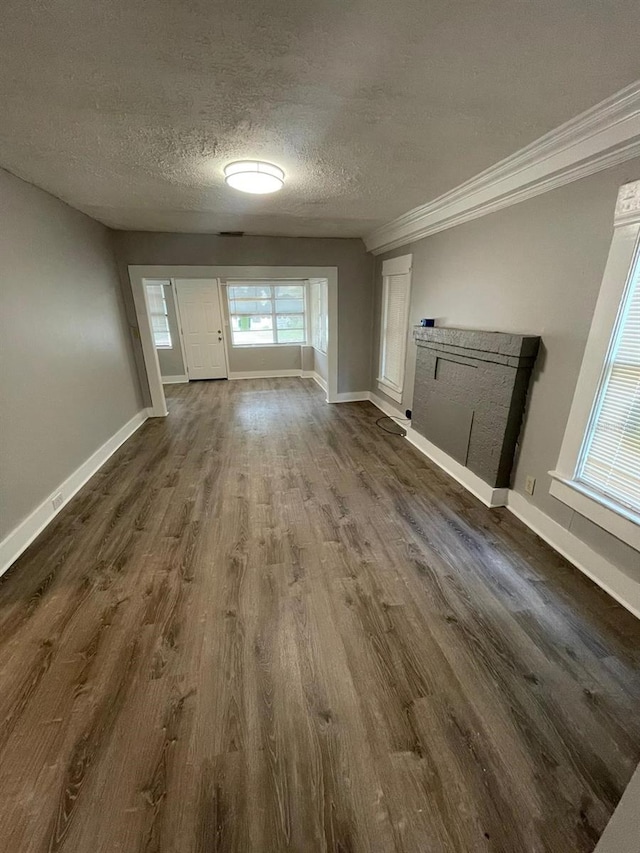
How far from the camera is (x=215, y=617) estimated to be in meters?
1.73

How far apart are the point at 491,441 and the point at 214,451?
2.69 meters

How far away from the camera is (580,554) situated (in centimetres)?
202

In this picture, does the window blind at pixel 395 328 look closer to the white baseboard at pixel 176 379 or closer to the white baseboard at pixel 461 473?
the white baseboard at pixel 461 473

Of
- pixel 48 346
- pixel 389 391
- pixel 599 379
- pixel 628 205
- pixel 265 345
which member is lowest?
pixel 389 391

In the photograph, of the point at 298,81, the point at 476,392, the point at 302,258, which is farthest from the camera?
the point at 302,258

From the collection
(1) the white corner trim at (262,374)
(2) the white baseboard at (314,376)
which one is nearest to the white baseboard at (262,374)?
(1) the white corner trim at (262,374)

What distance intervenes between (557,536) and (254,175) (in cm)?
299

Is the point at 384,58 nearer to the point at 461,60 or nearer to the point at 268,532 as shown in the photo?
the point at 461,60

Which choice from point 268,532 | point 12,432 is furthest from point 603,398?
point 12,432

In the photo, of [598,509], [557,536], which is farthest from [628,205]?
[557,536]

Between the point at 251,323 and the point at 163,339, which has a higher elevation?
the point at 251,323

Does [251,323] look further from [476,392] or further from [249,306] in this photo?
[476,392]

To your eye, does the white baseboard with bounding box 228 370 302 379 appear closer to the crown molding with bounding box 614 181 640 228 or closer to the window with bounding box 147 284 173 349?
the window with bounding box 147 284 173 349

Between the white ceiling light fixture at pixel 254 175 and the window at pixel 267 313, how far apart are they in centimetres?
467
